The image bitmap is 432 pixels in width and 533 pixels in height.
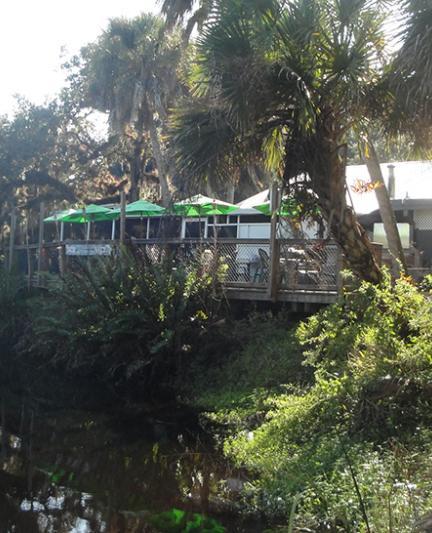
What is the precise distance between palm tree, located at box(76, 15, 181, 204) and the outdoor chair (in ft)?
33.2

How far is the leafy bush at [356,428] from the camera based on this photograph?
6219 mm

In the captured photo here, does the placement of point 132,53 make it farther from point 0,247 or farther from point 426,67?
point 426,67

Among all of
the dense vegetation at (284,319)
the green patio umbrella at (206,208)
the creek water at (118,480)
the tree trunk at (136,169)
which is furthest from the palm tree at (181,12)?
the tree trunk at (136,169)

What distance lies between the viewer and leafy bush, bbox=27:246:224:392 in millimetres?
14070

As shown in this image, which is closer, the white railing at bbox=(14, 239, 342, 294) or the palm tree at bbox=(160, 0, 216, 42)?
the white railing at bbox=(14, 239, 342, 294)

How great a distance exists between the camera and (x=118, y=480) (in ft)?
28.7

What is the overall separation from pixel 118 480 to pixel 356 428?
3.08 meters

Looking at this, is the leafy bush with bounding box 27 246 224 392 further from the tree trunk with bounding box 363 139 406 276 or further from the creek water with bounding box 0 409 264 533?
the tree trunk with bounding box 363 139 406 276

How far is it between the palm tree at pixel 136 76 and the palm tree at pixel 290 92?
12.7m

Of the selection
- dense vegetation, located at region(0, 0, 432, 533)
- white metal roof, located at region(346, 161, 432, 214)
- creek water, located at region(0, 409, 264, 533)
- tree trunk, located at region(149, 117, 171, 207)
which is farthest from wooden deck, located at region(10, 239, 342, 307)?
tree trunk, located at region(149, 117, 171, 207)

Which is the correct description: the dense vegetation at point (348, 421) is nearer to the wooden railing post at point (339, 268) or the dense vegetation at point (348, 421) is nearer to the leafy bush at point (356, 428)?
the leafy bush at point (356, 428)

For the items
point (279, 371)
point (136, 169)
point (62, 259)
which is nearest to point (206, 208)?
point (62, 259)

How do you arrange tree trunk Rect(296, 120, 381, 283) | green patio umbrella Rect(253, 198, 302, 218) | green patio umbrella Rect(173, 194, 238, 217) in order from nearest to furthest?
tree trunk Rect(296, 120, 381, 283) < green patio umbrella Rect(253, 198, 302, 218) < green patio umbrella Rect(173, 194, 238, 217)

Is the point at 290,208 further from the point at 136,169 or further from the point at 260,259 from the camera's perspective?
the point at 136,169
